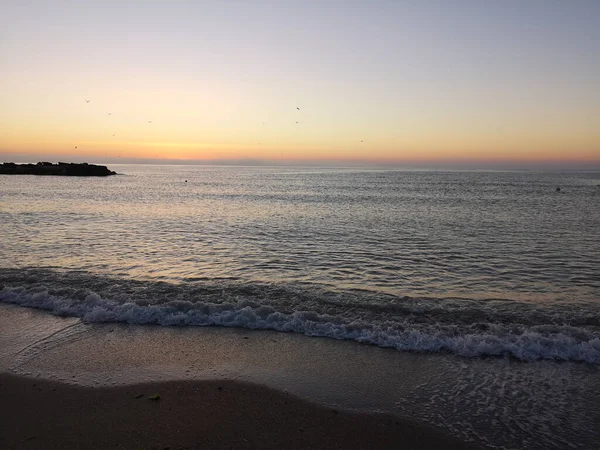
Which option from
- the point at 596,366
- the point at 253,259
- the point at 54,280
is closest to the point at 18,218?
the point at 54,280

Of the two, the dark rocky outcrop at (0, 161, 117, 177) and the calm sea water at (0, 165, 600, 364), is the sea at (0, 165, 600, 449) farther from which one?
the dark rocky outcrop at (0, 161, 117, 177)

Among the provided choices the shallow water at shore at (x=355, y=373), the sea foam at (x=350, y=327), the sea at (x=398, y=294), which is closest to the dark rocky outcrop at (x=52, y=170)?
the sea at (x=398, y=294)

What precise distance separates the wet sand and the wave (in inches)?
116

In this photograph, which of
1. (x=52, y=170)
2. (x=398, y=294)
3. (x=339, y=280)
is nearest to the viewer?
(x=398, y=294)

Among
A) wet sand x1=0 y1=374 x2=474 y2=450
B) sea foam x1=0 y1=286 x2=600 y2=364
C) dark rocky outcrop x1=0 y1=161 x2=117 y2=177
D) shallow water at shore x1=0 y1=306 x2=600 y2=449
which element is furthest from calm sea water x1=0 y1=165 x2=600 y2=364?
dark rocky outcrop x1=0 y1=161 x2=117 y2=177

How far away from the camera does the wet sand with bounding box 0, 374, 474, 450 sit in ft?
18.0

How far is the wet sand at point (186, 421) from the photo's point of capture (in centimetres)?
548

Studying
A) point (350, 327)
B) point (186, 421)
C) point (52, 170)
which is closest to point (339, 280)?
point (350, 327)

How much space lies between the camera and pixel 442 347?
8641mm

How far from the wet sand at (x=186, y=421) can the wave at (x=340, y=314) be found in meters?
2.96

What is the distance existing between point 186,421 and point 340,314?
17.5ft

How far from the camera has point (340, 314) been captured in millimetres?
10461

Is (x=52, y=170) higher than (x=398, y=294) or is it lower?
higher

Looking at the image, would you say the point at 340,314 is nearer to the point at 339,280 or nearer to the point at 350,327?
the point at 350,327
